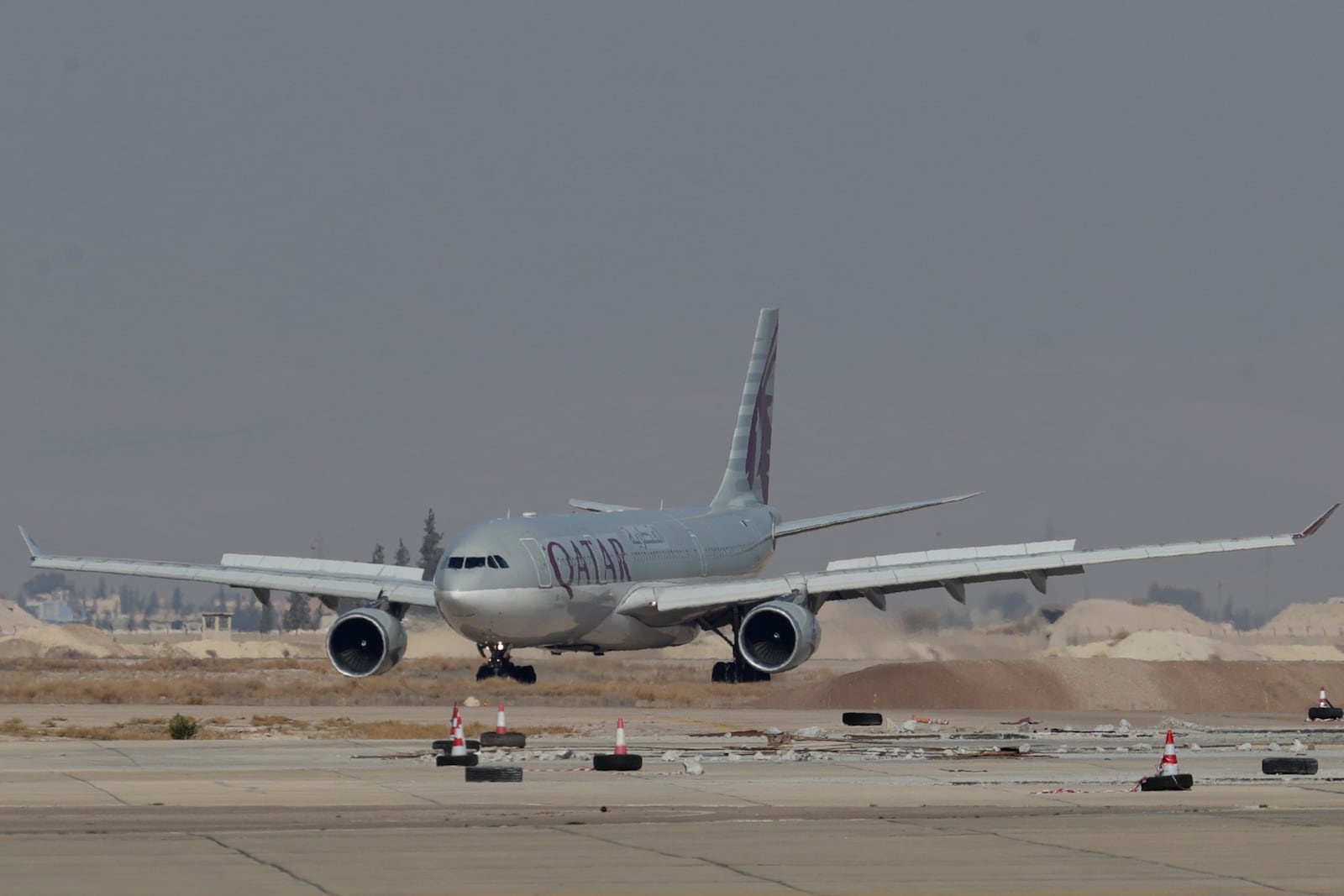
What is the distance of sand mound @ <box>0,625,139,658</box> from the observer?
107188 millimetres

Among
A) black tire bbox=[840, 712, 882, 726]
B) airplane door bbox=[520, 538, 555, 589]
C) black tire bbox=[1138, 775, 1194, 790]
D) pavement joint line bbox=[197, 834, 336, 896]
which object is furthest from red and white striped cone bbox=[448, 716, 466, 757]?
airplane door bbox=[520, 538, 555, 589]

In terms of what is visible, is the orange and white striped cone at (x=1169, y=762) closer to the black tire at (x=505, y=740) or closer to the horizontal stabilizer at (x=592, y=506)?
the black tire at (x=505, y=740)

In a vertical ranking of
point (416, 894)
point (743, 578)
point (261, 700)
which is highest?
point (743, 578)

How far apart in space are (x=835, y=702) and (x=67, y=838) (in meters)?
31.2

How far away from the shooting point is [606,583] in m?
49.2

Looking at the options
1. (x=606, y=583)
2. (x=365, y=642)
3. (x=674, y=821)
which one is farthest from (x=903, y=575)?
(x=674, y=821)

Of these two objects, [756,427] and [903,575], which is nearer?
[903,575]

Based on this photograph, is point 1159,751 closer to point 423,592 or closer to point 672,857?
point 672,857

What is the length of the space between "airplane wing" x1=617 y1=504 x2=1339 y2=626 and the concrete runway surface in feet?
58.9

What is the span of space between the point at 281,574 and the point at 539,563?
32.2 ft

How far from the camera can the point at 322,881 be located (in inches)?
542

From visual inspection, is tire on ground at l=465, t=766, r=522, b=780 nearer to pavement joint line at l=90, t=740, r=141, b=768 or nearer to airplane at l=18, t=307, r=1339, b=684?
pavement joint line at l=90, t=740, r=141, b=768

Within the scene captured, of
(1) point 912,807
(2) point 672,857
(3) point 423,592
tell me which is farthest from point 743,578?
(2) point 672,857

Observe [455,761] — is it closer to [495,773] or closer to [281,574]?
[495,773]
